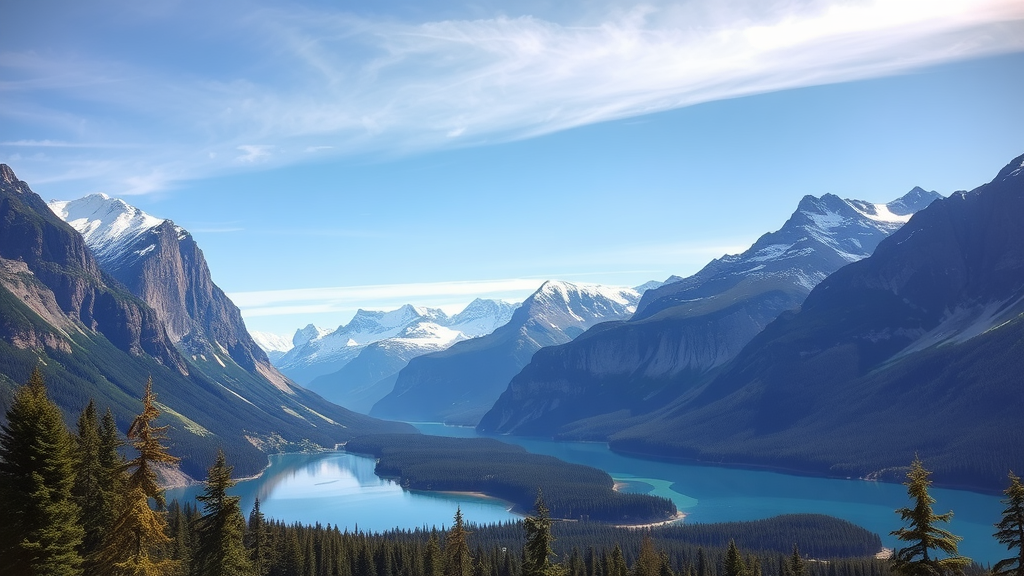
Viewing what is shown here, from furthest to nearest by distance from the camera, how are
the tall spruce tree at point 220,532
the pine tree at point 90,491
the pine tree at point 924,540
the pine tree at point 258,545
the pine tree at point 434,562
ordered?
1. the pine tree at point 434,562
2. the pine tree at point 258,545
3. the pine tree at point 90,491
4. the tall spruce tree at point 220,532
5. the pine tree at point 924,540

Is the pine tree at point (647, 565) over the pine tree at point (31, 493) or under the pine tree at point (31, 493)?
under

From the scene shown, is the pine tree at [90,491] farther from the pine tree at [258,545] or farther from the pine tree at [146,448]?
the pine tree at [258,545]

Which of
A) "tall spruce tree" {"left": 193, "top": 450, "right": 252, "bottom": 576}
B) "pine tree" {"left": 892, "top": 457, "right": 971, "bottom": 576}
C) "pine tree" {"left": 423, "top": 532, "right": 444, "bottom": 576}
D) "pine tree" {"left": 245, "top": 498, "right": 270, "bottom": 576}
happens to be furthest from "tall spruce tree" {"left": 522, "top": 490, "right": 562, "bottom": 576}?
"pine tree" {"left": 423, "top": 532, "right": 444, "bottom": 576}

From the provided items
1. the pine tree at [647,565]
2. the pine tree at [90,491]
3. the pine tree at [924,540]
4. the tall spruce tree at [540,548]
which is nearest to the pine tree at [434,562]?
the pine tree at [647,565]

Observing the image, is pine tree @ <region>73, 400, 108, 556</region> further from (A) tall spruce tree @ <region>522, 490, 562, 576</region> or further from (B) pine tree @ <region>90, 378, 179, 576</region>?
(A) tall spruce tree @ <region>522, 490, 562, 576</region>

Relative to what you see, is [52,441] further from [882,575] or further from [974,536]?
[974,536]

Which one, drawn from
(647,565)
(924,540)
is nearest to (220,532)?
(924,540)

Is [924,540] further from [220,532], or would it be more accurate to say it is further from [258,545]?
[258,545]
